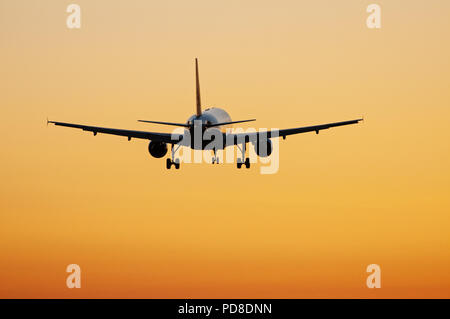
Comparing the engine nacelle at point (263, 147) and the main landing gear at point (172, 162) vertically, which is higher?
the engine nacelle at point (263, 147)

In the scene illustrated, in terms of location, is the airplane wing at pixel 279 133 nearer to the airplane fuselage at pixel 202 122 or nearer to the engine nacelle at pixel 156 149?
the airplane fuselage at pixel 202 122

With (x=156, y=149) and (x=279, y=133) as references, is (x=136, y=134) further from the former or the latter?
(x=279, y=133)

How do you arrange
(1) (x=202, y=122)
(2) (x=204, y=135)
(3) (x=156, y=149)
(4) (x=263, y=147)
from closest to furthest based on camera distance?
(2) (x=204, y=135)
(1) (x=202, y=122)
(3) (x=156, y=149)
(4) (x=263, y=147)

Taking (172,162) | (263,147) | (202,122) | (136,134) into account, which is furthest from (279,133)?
(136,134)

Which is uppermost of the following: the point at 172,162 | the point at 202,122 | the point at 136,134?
the point at 202,122

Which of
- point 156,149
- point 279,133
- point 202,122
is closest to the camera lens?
point 202,122

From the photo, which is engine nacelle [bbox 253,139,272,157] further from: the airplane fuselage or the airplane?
the airplane fuselage

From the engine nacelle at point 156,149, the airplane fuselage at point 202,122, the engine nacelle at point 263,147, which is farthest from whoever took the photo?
the engine nacelle at point 263,147

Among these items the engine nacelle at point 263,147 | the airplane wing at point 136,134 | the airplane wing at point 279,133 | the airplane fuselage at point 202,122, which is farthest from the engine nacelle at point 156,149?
the engine nacelle at point 263,147

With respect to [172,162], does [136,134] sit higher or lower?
higher
